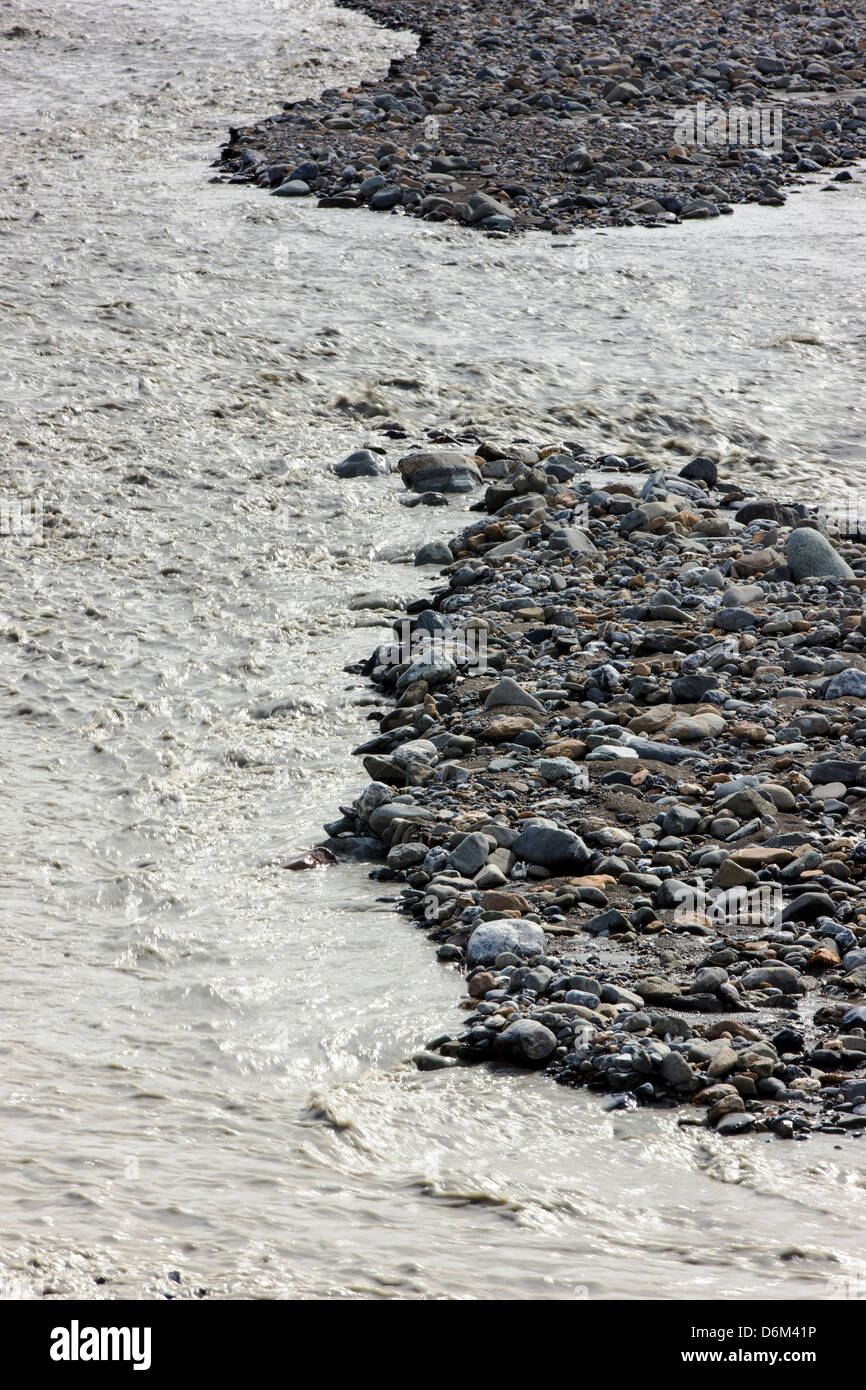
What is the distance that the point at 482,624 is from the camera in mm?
6855

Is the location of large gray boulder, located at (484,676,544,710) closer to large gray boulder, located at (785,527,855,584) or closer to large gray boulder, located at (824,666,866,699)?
large gray boulder, located at (824,666,866,699)

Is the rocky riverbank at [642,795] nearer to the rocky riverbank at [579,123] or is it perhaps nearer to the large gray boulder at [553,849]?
the large gray boulder at [553,849]

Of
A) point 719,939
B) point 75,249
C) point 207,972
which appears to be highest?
point 75,249

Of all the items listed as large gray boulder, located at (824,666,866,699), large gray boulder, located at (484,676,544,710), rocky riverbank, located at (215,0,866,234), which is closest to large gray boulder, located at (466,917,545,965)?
large gray boulder, located at (484,676,544,710)

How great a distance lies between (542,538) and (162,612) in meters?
2.18

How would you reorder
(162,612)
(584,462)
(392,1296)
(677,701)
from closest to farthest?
(392,1296), (677,701), (162,612), (584,462)

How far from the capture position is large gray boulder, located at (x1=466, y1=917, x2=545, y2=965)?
454 cm

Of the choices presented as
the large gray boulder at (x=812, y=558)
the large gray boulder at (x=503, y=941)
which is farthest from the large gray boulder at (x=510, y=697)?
the large gray boulder at (x=812, y=558)

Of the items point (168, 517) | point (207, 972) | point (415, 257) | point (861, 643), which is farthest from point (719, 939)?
point (415, 257)

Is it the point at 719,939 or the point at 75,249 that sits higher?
the point at 75,249

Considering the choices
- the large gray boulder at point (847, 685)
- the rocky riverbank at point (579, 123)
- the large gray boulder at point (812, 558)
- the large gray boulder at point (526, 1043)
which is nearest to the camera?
the large gray boulder at point (526, 1043)

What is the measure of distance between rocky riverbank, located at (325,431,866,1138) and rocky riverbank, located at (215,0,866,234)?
6.49 meters

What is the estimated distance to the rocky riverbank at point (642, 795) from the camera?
160 inches

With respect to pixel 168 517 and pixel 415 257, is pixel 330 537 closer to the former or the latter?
pixel 168 517
